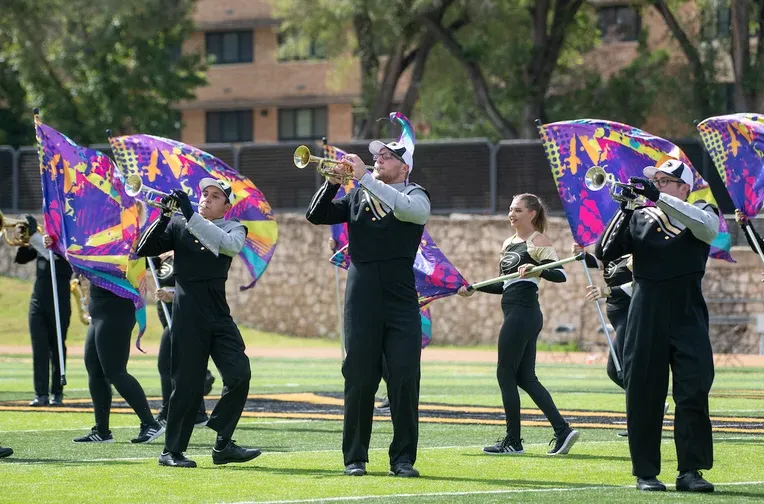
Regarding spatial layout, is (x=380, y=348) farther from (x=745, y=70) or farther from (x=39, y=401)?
(x=745, y=70)

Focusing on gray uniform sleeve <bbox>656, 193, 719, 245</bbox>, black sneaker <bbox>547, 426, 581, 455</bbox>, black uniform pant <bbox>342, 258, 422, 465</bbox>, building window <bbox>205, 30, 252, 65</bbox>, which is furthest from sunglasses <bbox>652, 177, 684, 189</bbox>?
building window <bbox>205, 30, 252, 65</bbox>

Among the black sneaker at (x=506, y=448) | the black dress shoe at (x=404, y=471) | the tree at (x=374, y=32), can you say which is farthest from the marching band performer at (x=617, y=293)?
the tree at (x=374, y=32)

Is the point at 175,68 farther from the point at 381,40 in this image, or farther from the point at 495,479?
the point at 495,479

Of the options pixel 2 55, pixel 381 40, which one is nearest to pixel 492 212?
pixel 381 40

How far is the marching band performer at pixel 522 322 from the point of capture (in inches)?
453

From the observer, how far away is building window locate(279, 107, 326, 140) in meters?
53.3

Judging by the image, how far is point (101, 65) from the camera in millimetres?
42844

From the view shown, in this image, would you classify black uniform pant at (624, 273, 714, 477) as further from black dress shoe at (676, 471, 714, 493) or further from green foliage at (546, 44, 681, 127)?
green foliage at (546, 44, 681, 127)

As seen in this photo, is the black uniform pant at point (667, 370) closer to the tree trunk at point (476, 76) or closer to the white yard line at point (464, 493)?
the white yard line at point (464, 493)

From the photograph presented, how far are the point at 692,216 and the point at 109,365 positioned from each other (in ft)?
16.4

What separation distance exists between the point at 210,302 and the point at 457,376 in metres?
12.0

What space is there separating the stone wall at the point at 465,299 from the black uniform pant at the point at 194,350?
1882 centimetres

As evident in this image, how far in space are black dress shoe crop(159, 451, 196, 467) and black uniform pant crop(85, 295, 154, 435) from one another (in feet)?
5.62

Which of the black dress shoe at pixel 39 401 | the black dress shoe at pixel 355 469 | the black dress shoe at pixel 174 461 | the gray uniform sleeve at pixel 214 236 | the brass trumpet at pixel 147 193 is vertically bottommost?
the black dress shoe at pixel 39 401
